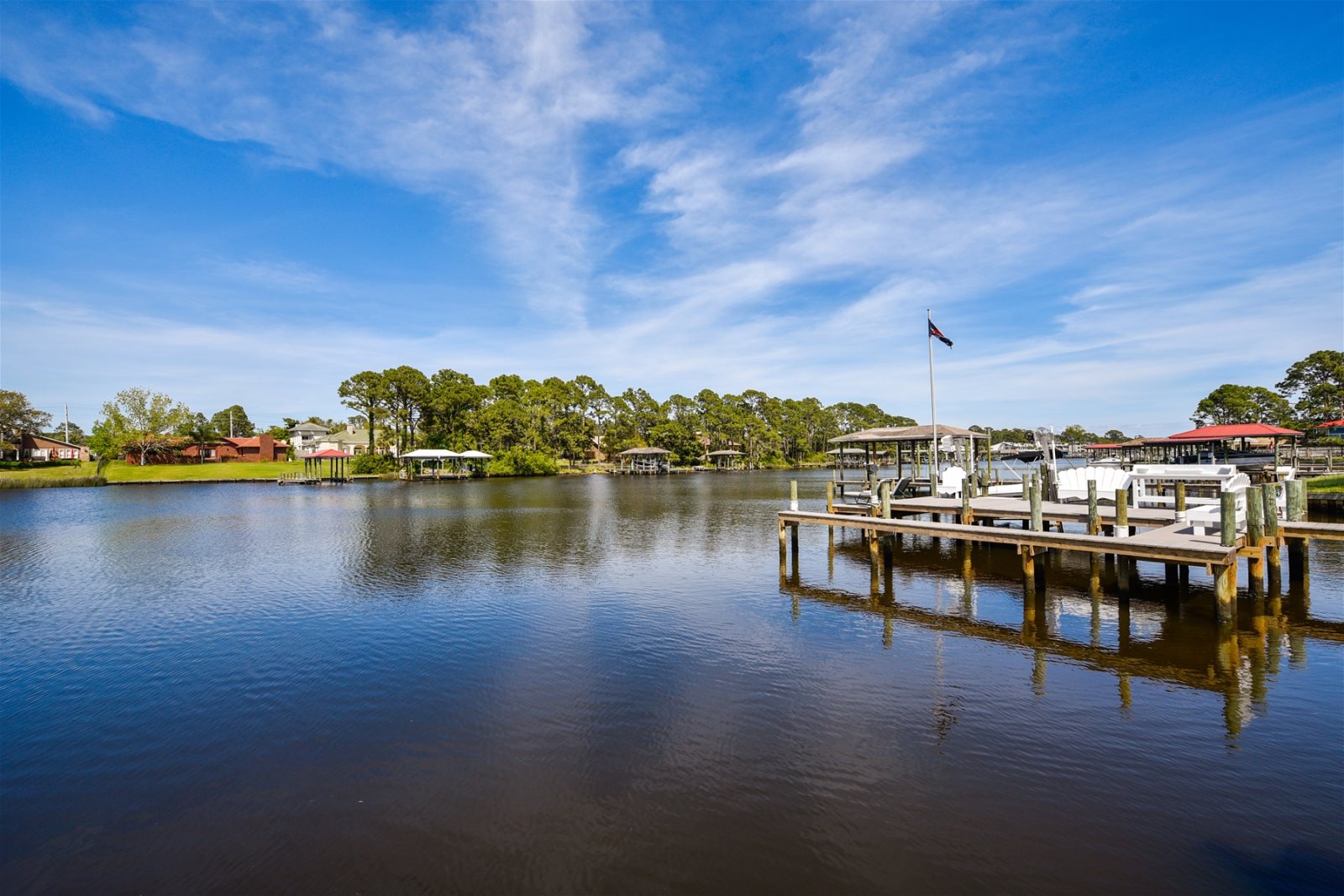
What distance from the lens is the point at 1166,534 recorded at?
14.9m

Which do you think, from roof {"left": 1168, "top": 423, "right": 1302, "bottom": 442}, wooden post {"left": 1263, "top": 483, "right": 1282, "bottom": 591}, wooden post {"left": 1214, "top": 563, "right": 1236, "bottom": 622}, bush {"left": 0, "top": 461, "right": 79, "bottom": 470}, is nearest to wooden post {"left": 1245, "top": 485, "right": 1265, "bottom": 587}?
wooden post {"left": 1263, "top": 483, "right": 1282, "bottom": 591}

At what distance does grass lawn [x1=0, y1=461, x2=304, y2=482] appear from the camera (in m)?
71.9

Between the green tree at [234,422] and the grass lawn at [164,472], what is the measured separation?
204 ft

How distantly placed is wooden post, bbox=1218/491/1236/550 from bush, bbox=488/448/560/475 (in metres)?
85.2

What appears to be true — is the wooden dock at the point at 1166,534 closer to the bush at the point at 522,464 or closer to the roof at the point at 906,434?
the roof at the point at 906,434

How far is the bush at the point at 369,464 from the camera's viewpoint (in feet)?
283

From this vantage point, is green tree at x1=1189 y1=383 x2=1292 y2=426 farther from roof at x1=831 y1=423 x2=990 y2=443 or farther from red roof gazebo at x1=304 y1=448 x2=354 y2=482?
red roof gazebo at x1=304 y1=448 x2=354 y2=482

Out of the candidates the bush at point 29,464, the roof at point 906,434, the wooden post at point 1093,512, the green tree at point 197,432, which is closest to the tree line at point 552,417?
the green tree at point 197,432

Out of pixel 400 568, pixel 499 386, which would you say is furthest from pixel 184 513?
pixel 499 386

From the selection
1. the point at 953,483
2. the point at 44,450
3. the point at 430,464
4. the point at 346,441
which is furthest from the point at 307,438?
the point at 953,483

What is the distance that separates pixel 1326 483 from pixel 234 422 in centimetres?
17981

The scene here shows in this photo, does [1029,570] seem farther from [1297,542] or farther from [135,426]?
[135,426]

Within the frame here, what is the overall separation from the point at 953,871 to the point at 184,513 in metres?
48.1

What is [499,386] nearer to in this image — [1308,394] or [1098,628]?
[1098,628]
